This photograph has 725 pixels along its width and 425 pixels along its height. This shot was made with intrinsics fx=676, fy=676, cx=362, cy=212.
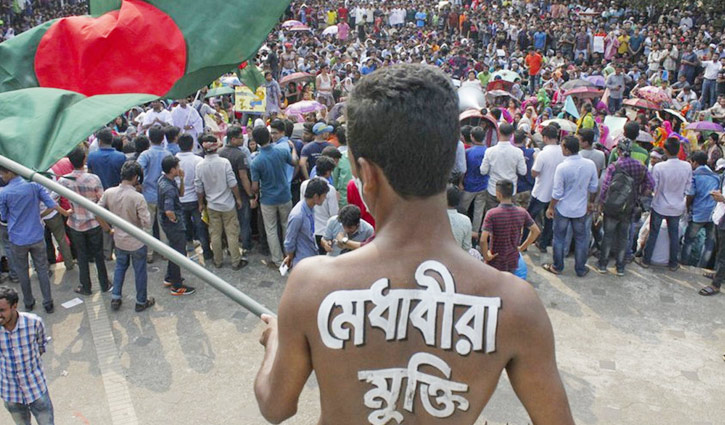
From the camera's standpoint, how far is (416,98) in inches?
66.8

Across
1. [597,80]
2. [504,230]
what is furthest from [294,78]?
[504,230]

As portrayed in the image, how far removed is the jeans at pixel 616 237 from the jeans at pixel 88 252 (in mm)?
6130

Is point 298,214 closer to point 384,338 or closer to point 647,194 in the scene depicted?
point 647,194

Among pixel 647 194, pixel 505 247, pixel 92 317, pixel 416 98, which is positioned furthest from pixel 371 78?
pixel 647 194

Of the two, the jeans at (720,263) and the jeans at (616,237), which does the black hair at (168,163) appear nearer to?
the jeans at (616,237)

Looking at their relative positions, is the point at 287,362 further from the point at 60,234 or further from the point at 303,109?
the point at 303,109

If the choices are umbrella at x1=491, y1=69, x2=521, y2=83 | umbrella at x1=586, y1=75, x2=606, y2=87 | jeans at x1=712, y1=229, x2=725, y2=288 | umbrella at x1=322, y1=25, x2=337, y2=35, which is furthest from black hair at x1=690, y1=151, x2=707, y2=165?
umbrella at x1=322, y1=25, x2=337, y2=35

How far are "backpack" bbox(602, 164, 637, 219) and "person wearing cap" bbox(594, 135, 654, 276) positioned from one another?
15 millimetres

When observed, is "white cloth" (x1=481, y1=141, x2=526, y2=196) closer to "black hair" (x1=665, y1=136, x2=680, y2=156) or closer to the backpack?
the backpack

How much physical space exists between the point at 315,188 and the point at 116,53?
3075 mm

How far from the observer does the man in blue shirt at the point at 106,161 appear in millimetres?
8289

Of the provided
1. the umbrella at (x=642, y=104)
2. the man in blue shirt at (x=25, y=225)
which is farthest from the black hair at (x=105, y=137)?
the umbrella at (x=642, y=104)

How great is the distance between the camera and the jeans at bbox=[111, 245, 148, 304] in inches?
295

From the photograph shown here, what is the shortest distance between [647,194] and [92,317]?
21.7ft
